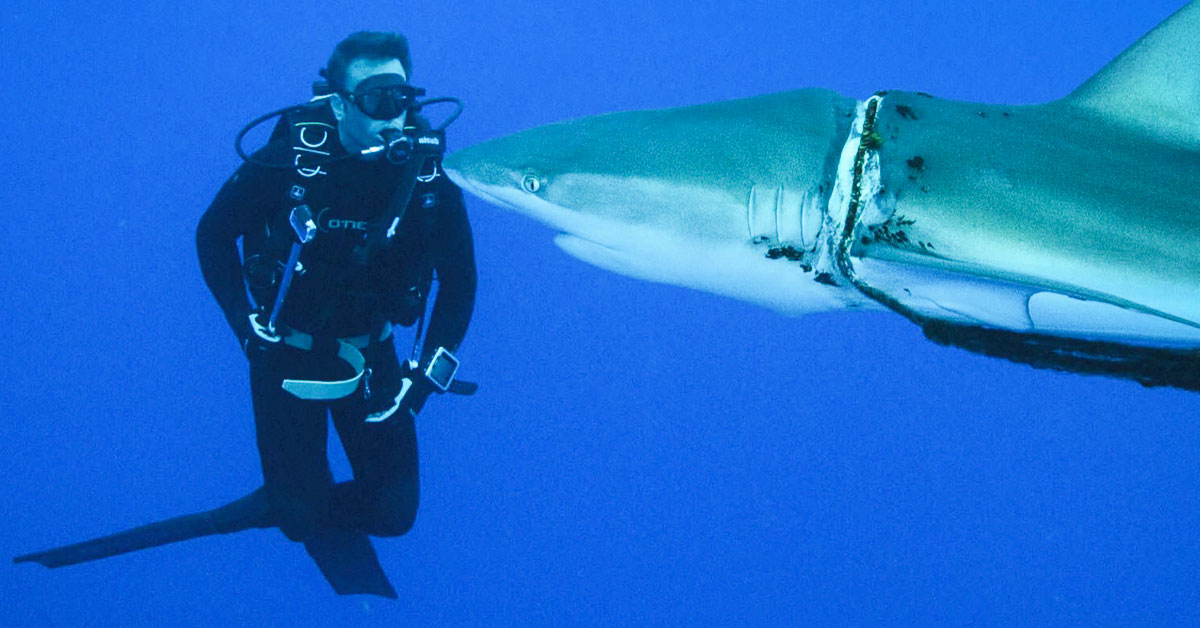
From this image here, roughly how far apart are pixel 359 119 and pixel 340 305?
0.77m

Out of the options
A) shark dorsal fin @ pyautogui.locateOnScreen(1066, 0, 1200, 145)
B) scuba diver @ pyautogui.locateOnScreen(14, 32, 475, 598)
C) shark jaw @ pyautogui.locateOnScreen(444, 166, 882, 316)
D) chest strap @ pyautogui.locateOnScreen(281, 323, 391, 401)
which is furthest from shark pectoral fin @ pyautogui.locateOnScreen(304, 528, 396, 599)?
shark dorsal fin @ pyautogui.locateOnScreen(1066, 0, 1200, 145)

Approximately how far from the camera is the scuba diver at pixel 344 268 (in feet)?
9.14

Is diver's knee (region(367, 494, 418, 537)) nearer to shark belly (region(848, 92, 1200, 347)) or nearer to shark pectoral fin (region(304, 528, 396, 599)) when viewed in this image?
shark pectoral fin (region(304, 528, 396, 599))

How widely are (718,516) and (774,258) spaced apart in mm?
5423

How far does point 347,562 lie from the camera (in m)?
3.60

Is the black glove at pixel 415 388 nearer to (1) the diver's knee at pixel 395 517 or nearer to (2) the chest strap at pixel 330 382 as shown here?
(2) the chest strap at pixel 330 382

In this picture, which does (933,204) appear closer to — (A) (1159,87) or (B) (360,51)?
(A) (1159,87)

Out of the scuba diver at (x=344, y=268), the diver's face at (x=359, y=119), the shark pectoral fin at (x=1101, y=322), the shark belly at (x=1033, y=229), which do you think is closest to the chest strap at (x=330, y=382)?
the scuba diver at (x=344, y=268)

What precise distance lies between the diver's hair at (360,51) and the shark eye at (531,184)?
6.22ft

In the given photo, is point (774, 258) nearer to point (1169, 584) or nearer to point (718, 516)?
point (718, 516)

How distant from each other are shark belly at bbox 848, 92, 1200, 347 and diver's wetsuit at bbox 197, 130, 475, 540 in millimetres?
2046

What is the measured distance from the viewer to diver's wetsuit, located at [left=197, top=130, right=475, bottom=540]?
2891mm

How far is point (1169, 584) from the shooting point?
22.7 ft

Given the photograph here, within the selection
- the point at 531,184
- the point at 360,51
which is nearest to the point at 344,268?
Answer: the point at 360,51
